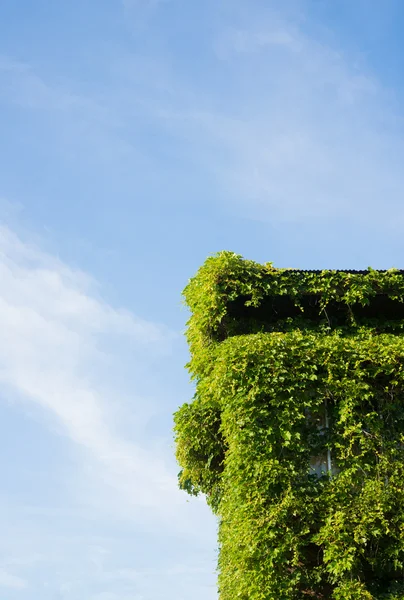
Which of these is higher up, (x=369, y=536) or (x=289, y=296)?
(x=289, y=296)

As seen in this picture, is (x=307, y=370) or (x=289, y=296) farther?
(x=289, y=296)

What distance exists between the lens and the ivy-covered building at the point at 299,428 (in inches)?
575

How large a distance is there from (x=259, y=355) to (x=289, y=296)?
2786mm

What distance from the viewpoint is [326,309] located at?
738 inches

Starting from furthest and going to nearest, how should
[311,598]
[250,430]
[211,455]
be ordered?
[211,455] → [250,430] → [311,598]

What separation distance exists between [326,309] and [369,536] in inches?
242

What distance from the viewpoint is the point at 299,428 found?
52.0 feet

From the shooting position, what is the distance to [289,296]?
18.6m

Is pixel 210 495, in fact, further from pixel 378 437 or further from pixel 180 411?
pixel 378 437

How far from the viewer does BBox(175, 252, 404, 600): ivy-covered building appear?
47.9ft

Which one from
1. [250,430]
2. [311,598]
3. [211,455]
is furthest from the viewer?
[211,455]

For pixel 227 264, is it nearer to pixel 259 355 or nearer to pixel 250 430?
pixel 259 355

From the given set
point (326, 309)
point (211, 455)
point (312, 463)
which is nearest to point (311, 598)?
point (312, 463)

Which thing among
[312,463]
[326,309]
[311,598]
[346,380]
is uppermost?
[326,309]
